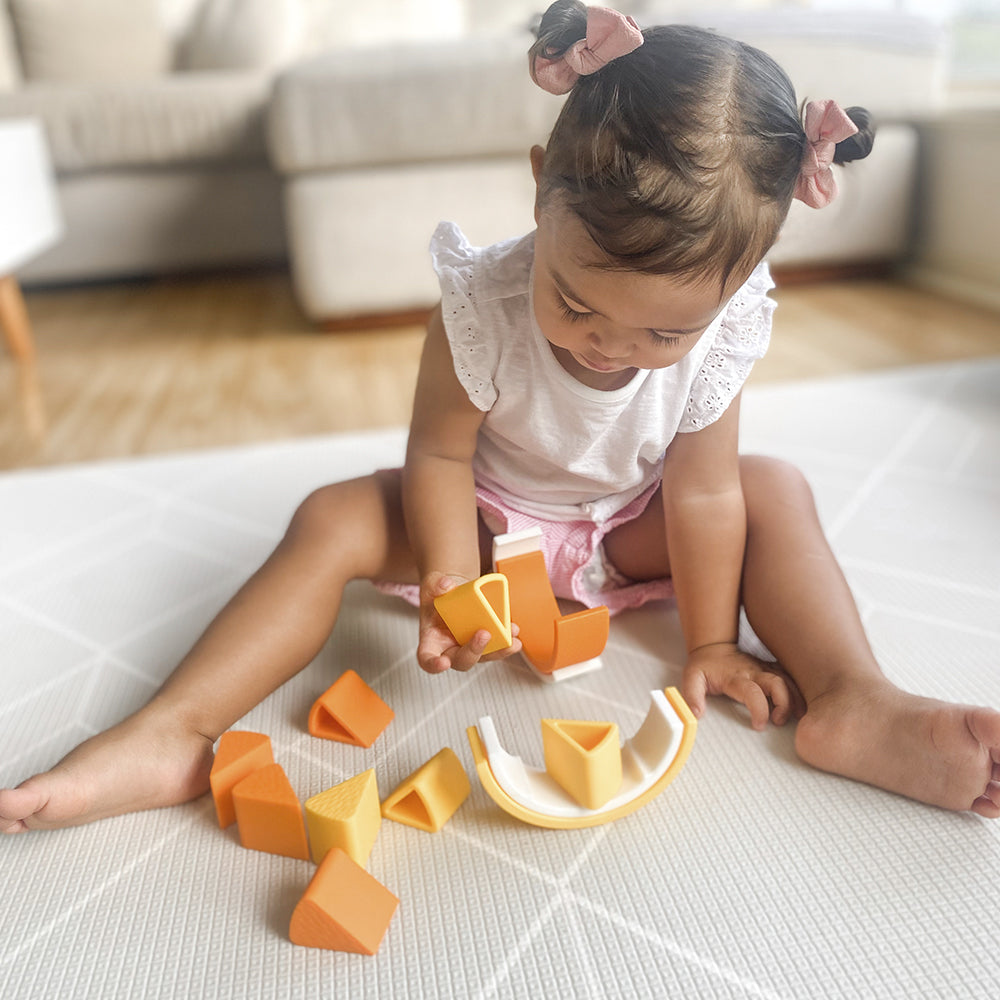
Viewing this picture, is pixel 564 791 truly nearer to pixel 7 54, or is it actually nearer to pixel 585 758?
pixel 585 758

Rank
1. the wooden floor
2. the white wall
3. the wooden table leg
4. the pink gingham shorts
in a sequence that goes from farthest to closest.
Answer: the white wall → the wooden table leg → the wooden floor → the pink gingham shorts

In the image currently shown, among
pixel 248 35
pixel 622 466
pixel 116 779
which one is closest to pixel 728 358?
pixel 622 466


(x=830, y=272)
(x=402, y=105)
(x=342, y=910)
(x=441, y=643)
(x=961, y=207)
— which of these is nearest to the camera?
(x=342, y=910)

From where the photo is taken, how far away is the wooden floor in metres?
1.24

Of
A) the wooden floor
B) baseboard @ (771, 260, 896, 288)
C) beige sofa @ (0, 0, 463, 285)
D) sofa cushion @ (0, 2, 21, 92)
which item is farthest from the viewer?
sofa cushion @ (0, 2, 21, 92)

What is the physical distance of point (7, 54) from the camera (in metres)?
2.23

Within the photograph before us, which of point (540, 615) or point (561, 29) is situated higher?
point (561, 29)

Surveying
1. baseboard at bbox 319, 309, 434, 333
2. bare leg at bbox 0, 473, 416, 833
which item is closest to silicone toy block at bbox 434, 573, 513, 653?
bare leg at bbox 0, 473, 416, 833

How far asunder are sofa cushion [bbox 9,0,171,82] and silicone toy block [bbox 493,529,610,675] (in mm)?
2167

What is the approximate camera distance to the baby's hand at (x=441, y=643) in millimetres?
514

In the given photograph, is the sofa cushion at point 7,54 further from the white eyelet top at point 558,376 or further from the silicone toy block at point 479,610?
the silicone toy block at point 479,610

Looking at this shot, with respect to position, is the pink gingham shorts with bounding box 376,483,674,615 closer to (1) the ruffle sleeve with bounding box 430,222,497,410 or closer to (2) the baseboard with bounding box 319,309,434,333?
(1) the ruffle sleeve with bounding box 430,222,497,410

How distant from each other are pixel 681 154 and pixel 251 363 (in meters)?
1.25

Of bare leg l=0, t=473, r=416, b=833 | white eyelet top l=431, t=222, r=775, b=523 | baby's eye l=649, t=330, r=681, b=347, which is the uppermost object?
baby's eye l=649, t=330, r=681, b=347
